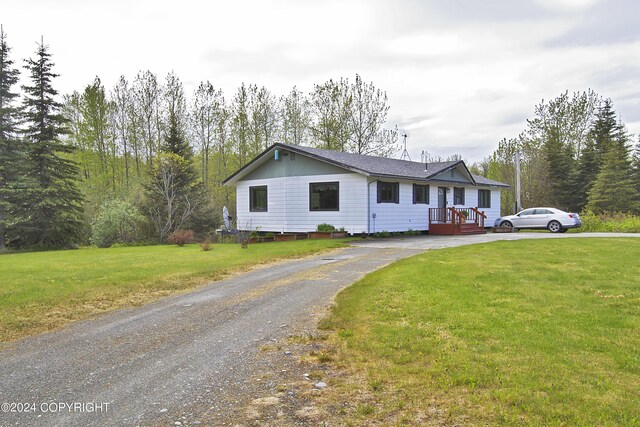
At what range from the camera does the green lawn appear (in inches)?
129

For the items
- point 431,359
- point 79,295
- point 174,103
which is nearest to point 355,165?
point 79,295

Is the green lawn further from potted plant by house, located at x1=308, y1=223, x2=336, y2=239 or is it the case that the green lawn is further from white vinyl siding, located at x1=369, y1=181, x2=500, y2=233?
white vinyl siding, located at x1=369, y1=181, x2=500, y2=233

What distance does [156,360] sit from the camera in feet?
15.3

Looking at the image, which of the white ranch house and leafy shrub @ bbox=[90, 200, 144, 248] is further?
leafy shrub @ bbox=[90, 200, 144, 248]

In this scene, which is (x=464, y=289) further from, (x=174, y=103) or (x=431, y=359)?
(x=174, y=103)

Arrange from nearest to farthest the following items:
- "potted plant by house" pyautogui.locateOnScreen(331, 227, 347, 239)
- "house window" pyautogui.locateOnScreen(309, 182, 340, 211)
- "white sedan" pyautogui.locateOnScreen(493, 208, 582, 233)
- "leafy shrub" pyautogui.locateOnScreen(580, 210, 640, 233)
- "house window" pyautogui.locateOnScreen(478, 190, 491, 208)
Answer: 1. "potted plant by house" pyautogui.locateOnScreen(331, 227, 347, 239)
2. "house window" pyautogui.locateOnScreen(309, 182, 340, 211)
3. "white sedan" pyautogui.locateOnScreen(493, 208, 582, 233)
4. "leafy shrub" pyautogui.locateOnScreen(580, 210, 640, 233)
5. "house window" pyautogui.locateOnScreen(478, 190, 491, 208)

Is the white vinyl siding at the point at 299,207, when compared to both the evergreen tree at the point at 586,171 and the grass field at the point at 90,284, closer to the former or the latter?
the grass field at the point at 90,284

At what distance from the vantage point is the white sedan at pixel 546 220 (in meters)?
23.6

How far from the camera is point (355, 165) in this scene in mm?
20438

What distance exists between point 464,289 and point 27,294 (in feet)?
25.5

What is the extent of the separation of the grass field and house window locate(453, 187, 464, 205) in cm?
1470

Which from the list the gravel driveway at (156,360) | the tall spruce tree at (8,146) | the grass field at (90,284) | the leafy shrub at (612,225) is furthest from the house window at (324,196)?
the tall spruce tree at (8,146)

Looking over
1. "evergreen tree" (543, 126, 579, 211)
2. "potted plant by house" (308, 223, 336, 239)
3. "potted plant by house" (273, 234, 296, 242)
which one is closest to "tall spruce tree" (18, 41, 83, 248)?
"potted plant by house" (273, 234, 296, 242)

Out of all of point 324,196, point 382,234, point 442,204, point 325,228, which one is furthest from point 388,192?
point 442,204
